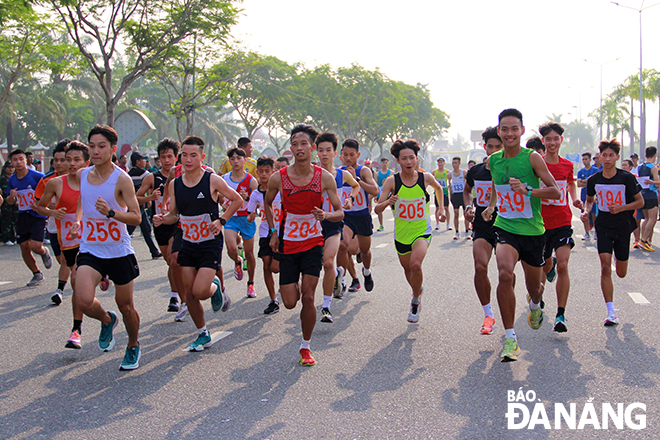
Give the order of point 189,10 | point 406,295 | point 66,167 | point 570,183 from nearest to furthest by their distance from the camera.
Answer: point 570,183
point 66,167
point 406,295
point 189,10

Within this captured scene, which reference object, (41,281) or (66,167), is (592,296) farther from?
(41,281)

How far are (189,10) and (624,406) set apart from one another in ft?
60.0

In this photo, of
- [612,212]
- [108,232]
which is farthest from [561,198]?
[108,232]

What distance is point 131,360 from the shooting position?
5.29 meters

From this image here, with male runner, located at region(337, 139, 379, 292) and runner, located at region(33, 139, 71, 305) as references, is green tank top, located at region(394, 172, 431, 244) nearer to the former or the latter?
male runner, located at region(337, 139, 379, 292)

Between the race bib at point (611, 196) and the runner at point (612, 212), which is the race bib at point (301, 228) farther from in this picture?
the race bib at point (611, 196)

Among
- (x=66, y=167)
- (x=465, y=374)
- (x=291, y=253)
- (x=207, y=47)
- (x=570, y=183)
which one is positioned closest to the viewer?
(x=465, y=374)

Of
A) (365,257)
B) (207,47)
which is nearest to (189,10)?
(207,47)

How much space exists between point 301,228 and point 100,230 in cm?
169

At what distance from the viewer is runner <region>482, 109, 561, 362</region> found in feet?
17.9

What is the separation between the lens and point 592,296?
8.28 meters

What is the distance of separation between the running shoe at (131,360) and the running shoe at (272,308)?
7.39 feet

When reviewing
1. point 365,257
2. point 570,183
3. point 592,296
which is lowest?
point 592,296

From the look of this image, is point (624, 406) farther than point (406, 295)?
No
